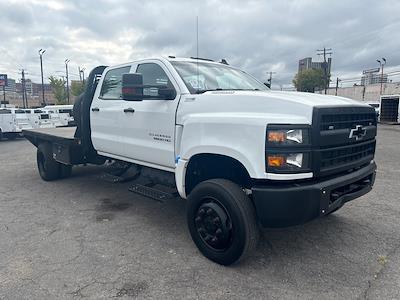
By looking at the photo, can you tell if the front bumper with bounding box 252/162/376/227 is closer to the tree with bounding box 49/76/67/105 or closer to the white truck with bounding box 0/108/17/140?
the white truck with bounding box 0/108/17/140

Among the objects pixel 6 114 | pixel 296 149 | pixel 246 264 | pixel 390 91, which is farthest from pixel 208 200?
pixel 390 91

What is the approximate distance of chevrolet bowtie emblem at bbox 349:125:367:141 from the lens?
3.10 m

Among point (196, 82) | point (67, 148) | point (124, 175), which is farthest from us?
point (67, 148)

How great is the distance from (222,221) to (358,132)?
156cm

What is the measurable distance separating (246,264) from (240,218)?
0.62m

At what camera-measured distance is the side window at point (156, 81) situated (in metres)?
3.73

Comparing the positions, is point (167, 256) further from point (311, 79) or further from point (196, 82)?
point (311, 79)

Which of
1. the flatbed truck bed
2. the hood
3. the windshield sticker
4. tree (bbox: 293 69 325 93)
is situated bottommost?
the flatbed truck bed

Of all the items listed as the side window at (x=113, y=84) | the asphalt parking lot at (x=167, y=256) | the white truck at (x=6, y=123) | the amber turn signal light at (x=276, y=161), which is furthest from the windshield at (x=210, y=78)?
the white truck at (x=6, y=123)

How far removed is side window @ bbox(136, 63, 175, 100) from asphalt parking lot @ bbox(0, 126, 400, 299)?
165 cm

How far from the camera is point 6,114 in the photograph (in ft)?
49.1

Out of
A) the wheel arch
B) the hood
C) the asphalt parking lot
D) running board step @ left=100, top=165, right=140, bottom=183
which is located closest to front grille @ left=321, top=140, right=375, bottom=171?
the hood

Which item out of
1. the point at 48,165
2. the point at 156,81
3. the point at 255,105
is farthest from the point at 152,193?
the point at 48,165

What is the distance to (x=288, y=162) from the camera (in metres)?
2.68
